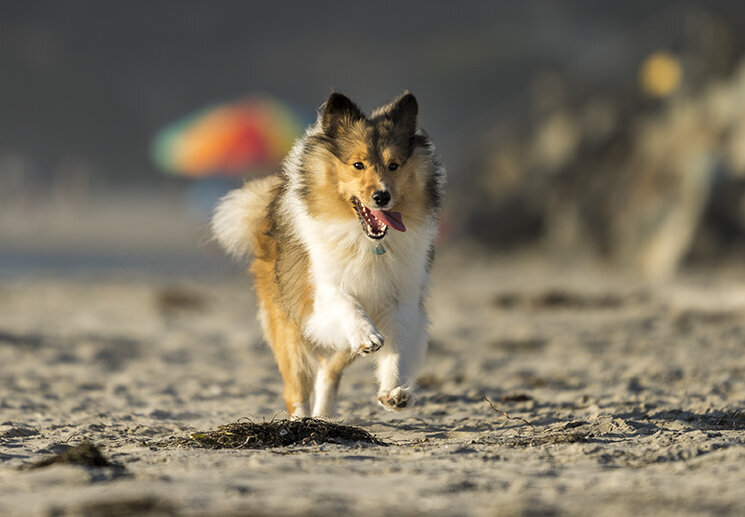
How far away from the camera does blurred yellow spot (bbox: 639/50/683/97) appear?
77.0 ft

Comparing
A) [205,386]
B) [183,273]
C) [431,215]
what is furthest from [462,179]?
[431,215]

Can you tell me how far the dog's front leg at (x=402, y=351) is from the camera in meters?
5.13

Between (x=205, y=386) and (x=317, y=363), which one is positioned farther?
(x=205, y=386)

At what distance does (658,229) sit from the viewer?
20094 mm

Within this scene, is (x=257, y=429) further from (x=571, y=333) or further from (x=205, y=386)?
(x=571, y=333)

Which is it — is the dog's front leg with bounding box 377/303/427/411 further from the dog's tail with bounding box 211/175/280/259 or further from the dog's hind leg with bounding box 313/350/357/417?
the dog's tail with bounding box 211/175/280/259

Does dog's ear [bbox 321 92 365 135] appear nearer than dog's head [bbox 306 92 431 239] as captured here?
No

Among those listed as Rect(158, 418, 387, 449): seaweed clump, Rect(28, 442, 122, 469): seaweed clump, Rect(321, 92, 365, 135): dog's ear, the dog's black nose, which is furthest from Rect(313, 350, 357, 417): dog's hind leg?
Rect(28, 442, 122, 469): seaweed clump

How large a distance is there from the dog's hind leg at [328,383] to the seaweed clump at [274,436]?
0.78 m

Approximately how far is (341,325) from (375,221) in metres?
0.61

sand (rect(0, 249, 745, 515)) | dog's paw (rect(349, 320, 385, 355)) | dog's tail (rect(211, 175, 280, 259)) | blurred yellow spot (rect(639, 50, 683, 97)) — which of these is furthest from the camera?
blurred yellow spot (rect(639, 50, 683, 97))

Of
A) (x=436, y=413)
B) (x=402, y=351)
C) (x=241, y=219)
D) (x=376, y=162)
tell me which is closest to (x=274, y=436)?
(x=402, y=351)

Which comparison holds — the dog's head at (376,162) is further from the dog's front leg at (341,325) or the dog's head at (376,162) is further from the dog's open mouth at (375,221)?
the dog's front leg at (341,325)

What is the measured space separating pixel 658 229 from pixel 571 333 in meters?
9.66
